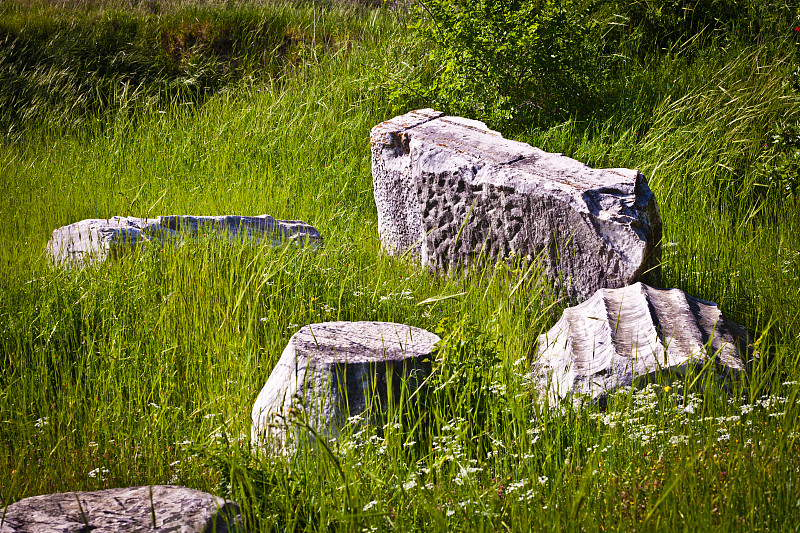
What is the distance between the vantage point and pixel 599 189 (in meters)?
3.87

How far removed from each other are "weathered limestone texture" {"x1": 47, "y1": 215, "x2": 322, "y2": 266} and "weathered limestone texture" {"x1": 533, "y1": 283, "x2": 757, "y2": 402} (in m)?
1.90

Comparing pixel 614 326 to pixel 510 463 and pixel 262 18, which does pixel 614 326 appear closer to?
pixel 510 463

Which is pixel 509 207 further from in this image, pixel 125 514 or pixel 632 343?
pixel 125 514

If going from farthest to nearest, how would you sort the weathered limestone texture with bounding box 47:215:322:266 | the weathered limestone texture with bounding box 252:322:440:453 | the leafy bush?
the leafy bush, the weathered limestone texture with bounding box 47:215:322:266, the weathered limestone texture with bounding box 252:322:440:453

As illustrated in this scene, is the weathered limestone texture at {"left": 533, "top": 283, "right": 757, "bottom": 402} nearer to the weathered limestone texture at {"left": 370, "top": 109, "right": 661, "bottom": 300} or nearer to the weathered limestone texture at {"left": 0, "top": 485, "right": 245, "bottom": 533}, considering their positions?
the weathered limestone texture at {"left": 370, "top": 109, "right": 661, "bottom": 300}

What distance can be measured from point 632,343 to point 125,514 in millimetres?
1960

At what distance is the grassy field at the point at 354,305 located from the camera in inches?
78.7

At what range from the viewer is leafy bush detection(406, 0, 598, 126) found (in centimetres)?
638

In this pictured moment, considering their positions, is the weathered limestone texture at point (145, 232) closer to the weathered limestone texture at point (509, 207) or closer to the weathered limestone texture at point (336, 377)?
the weathered limestone texture at point (509, 207)

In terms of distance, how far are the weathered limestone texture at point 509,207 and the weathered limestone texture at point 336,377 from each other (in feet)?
3.15

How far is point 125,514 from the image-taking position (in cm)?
180

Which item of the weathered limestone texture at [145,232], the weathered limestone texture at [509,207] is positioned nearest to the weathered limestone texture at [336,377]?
the weathered limestone texture at [509,207]

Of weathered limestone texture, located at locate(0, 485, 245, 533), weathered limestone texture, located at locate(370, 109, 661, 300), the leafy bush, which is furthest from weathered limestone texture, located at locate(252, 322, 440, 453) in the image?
the leafy bush

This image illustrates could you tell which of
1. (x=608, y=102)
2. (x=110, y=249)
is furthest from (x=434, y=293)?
(x=608, y=102)
